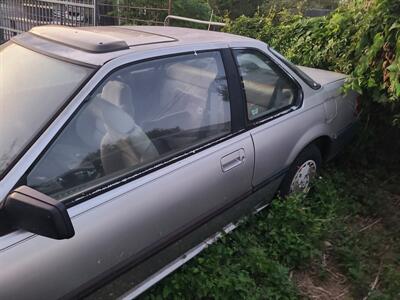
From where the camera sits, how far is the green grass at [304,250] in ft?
8.91

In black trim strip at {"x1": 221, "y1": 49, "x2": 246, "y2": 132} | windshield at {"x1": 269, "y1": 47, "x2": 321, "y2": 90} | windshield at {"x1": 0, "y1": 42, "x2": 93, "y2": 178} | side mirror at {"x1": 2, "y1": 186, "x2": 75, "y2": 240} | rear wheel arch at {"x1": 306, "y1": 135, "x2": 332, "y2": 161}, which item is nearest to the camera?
side mirror at {"x1": 2, "y1": 186, "x2": 75, "y2": 240}

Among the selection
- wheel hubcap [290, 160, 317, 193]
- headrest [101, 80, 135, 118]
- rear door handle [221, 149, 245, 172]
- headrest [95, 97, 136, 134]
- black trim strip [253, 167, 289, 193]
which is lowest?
wheel hubcap [290, 160, 317, 193]

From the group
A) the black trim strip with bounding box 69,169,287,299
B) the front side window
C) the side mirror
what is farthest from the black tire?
the side mirror

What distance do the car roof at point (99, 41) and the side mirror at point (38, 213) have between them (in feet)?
2.70

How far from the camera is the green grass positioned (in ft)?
8.91

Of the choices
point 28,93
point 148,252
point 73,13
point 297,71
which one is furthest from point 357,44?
point 73,13

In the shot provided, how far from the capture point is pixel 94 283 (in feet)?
6.74

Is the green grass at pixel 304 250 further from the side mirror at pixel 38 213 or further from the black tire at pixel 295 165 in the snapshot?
the side mirror at pixel 38 213

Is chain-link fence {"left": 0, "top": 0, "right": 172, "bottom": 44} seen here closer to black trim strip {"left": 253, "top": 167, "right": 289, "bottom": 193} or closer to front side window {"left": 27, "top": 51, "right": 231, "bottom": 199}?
black trim strip {"left": 253, "top": 167, "right": 289, "bottom": 193}

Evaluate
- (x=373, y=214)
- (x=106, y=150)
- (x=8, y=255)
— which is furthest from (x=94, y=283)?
(x=373, y=214)

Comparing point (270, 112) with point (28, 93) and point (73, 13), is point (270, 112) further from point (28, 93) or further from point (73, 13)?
point (73, 13)

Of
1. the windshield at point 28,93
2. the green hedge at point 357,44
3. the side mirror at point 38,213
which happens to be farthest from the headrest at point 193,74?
the green hedge at point 357,44

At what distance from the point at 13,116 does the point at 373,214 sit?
3.05 meters

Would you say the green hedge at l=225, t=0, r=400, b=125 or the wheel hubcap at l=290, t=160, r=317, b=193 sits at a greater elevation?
the green hedge at l=225, t=0, r=400, b=125
